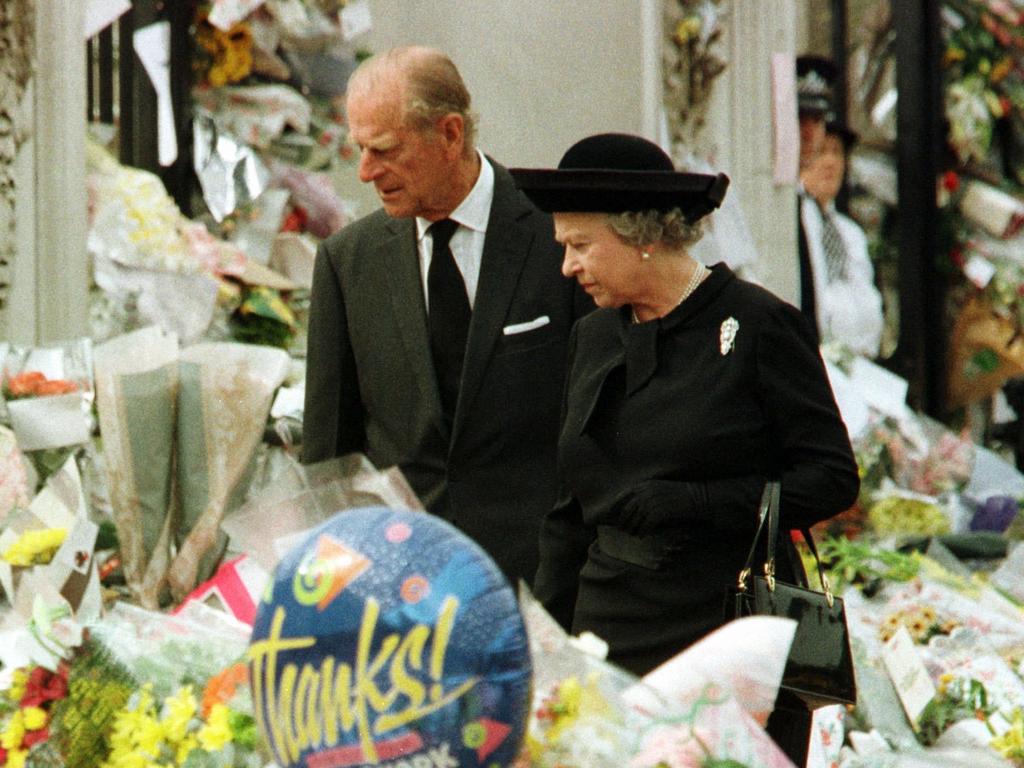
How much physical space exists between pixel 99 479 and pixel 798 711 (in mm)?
2163

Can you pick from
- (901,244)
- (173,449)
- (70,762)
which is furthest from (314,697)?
(901,244)

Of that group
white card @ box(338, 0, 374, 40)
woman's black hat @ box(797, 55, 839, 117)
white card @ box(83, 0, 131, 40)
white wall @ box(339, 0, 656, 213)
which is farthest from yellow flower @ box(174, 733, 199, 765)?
woman's black hat @ box(797, 55, 839, 117)

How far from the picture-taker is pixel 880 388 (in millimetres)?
6879

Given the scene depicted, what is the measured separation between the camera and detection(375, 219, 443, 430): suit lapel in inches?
136

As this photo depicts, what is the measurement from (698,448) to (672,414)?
0.07 m

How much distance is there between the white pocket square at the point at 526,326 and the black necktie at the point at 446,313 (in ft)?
0.30

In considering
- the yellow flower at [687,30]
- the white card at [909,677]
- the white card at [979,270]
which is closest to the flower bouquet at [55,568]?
the white card at [909,677]

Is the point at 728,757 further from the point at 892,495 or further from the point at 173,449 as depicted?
the point at 892,495

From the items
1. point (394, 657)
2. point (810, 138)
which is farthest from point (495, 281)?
point (810, 138)

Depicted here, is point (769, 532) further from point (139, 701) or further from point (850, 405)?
point (850, 405)

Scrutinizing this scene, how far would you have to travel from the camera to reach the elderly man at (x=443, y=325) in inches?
134

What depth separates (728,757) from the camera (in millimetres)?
1729

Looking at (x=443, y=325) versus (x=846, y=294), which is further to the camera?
(x=846, y=294)

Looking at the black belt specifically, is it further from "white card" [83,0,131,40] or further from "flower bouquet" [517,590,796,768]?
"white card" [83,0,131,40]
